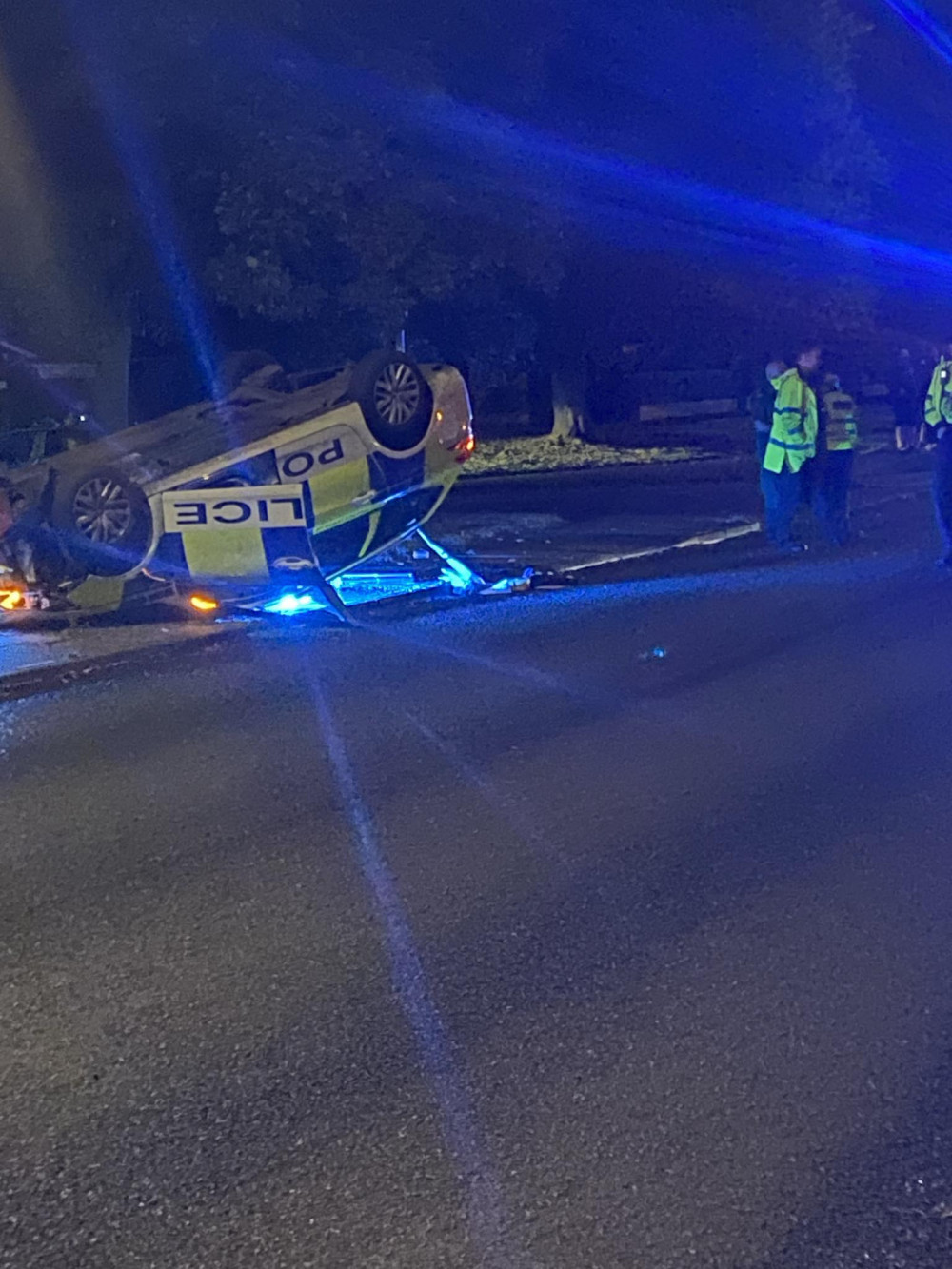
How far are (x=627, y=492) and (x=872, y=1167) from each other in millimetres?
14412

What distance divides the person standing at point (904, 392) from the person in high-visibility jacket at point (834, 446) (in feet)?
39.8

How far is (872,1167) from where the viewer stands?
325cm

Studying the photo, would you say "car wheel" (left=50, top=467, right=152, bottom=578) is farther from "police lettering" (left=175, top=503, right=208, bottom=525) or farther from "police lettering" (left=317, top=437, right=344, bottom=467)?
"police lettering" (left=317, top=437, right=344, bottom=467)

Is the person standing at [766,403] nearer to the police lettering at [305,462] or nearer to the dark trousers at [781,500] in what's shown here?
the dark trousers at [781,500]

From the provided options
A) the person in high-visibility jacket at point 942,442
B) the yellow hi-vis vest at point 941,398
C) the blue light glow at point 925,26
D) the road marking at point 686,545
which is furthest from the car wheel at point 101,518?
the blue light glow at point 925,26

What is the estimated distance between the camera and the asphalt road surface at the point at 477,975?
308cm

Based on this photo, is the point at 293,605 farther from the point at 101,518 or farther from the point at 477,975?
the point at 477,975

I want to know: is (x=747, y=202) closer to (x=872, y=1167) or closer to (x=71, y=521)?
(x=71, y=521)

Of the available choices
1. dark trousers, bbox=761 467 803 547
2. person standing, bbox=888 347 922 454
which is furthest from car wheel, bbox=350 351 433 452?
person standing, bbox=888 347 922 454

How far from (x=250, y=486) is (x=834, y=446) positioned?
5889 mm

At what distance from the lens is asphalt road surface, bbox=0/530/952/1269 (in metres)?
3.08

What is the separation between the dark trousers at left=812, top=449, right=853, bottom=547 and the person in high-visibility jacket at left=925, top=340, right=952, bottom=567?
30.8 inches

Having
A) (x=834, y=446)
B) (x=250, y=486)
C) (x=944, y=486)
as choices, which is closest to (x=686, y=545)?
(x=834, y=446)

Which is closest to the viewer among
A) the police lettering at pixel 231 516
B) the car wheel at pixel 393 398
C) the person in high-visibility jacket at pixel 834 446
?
the police lettering at pixel 231 516
